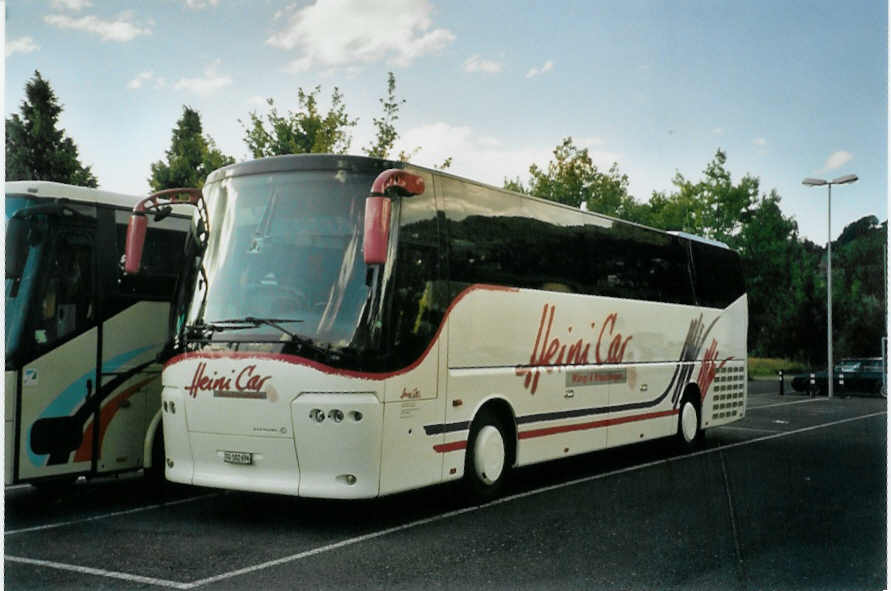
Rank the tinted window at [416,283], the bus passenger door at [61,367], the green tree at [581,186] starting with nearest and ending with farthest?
the tinted window at [416,283] < the bus passenger door at [61,367] < the green tree at [581,186]

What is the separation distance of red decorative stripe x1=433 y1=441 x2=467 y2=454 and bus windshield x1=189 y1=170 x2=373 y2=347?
1.46 metres

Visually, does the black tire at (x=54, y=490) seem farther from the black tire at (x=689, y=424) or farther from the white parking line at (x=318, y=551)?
the black tire at (x=689, y=424)

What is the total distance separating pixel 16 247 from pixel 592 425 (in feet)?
21.1

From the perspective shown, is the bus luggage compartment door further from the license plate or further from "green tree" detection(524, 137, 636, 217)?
"green tree" detection(524, 137, 636, 217)

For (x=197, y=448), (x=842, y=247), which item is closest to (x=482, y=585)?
(x=197, y=448)

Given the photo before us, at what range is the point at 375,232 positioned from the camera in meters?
7.43

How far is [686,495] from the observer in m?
9.82

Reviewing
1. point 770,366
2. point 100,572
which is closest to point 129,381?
point 100,572

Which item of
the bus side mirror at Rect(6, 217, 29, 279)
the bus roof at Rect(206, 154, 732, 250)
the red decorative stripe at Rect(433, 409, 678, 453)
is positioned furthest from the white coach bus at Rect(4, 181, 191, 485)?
the red decorative stripe at Rect(433, 409, 678, 453)

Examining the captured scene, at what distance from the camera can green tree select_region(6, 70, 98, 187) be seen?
Result: 930 centimetres

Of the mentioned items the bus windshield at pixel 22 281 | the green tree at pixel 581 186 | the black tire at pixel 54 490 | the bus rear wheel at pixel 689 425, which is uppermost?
the green tree at pixel 581 186

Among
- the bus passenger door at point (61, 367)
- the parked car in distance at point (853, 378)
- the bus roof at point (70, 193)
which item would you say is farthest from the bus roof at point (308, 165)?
the parked car in distance at point (853, 378)

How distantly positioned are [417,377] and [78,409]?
3046mm

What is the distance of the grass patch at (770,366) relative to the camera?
89.1 feet
